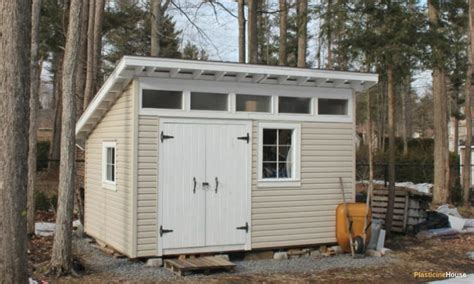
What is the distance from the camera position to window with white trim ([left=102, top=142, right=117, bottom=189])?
9586 millimetres

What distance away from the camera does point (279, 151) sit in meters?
9.62

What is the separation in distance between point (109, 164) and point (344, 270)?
14.1 ft

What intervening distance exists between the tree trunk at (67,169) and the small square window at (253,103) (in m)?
2.66

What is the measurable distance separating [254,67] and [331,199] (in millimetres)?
2714

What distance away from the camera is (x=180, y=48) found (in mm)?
25766

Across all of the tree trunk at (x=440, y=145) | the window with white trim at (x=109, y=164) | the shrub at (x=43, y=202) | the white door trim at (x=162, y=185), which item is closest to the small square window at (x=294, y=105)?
the white door trim at (x=162, y=185)

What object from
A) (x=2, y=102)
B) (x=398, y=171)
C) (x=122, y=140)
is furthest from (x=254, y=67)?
(x=398, y=171)

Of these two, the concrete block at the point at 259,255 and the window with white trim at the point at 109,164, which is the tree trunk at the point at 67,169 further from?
the concrete block at the point at 259,255

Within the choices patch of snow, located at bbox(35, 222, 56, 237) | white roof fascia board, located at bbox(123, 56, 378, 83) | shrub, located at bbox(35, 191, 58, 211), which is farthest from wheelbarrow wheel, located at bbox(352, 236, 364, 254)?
shrub, located at bbox(35, 191, 58, 211)

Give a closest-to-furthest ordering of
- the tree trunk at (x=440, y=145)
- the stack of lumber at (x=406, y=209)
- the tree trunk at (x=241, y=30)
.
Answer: the stack of lumber at (x=406, y=209) → the tree trunk at (x=440, y=145) → the tree trunk at (x=241, y=30)

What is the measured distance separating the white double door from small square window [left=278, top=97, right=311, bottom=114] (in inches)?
29.8

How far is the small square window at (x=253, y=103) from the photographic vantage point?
30.5 feet

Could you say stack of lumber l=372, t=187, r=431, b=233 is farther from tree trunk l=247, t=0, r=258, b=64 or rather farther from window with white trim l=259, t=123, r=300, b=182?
tree trunk l=247, t=0, r=258, b=64

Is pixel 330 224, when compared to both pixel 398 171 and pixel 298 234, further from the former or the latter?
pixel 398 171
